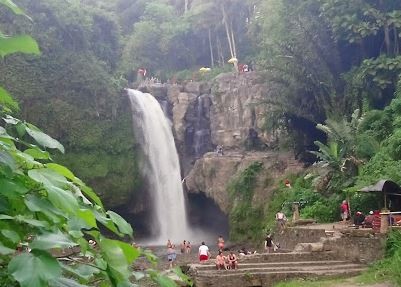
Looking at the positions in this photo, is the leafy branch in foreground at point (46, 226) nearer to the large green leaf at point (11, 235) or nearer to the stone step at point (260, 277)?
the large green leaf at point (11, 235)

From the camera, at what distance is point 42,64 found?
2553 cm

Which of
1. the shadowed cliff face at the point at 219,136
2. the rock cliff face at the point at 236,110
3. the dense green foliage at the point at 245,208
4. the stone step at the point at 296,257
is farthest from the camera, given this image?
the rock cliff face at the point at 236,110

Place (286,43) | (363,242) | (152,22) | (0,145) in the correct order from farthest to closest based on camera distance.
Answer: (152,22) → (286,43) → (363,242) → (0,145)

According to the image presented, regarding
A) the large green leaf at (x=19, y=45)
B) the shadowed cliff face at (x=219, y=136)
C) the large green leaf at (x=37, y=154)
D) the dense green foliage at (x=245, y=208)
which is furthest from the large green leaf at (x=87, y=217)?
the shadowed cliff face at (x=219, y=136)

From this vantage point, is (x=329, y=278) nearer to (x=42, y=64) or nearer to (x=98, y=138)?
(x=98, y=138)

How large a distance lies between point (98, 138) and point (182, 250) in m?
8.74

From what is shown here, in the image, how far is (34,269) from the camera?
1051 mm

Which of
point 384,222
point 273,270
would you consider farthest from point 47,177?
point 384,222

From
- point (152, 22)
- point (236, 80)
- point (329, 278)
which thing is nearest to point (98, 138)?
point (236, 80)

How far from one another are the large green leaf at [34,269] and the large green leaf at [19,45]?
464 millimetres

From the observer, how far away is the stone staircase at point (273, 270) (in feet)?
39.3

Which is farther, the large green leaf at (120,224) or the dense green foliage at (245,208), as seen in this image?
the dense green foliage at (245,208)

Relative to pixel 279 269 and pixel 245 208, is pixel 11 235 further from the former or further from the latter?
pixel 245 208

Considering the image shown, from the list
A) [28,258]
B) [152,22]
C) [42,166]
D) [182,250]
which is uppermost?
[152,22]
